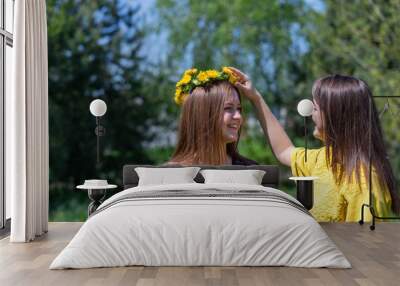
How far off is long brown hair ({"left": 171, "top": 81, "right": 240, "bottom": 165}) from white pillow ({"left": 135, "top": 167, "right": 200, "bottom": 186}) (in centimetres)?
32

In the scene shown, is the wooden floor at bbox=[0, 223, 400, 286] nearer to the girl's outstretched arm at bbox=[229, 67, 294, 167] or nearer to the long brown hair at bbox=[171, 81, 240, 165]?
the long brown hair at bbox=[171, 81, 240, 165]

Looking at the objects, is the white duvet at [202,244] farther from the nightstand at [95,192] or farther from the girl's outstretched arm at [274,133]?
the girl's outstretched arm at [274,133]

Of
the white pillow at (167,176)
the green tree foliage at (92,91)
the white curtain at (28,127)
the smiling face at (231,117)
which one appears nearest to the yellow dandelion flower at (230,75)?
the smiling face at (231,117)

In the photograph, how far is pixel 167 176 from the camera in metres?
5.95

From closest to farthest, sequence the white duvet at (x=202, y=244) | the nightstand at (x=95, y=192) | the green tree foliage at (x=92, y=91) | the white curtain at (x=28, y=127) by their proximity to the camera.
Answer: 1. the white duvet at (x=202, y=244)
2. the white curtain at (x=28, y=127)
3. the nightstand at (x=95, y=192)
4. the green tree foliage at (x=92, y=91)

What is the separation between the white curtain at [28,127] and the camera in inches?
211

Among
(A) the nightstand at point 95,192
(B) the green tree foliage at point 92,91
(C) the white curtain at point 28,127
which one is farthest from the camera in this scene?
(B) the green tree foliage at point 92,91

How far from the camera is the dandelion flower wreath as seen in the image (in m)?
6.38

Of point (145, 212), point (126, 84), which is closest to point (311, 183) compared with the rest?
point (145, 212)

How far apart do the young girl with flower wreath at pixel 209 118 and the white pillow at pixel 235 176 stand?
15.6 inches

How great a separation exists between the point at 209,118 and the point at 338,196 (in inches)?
59.5

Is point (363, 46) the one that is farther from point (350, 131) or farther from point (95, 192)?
point (95, 192)

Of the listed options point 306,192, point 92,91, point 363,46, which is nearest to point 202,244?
point 306,192

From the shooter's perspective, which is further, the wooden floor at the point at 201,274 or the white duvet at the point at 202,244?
the white duvet at the point at 202,244
